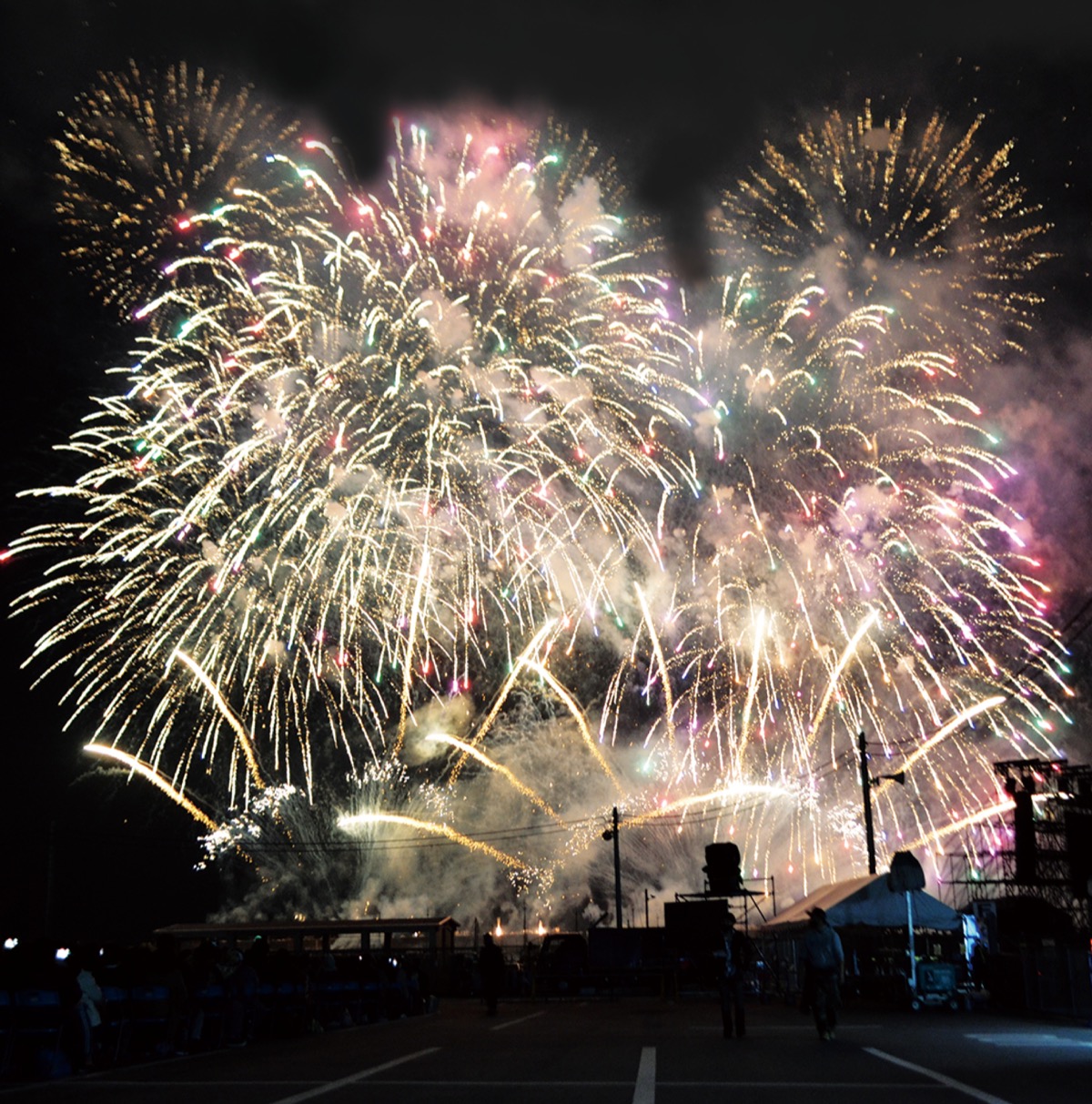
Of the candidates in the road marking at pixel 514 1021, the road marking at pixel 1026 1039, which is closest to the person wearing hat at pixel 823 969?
the road marking at pixel 1026 1039

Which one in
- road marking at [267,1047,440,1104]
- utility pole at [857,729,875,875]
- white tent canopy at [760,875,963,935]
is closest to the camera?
road marking at [267,1047,440,1104]

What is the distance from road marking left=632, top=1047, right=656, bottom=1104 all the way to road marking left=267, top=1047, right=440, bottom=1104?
260 centimetres

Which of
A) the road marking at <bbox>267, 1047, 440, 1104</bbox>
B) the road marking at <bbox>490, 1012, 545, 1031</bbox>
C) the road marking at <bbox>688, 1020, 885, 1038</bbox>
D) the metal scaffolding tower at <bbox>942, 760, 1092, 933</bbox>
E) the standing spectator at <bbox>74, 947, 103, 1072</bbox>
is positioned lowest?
the road marking at <bbox>490, 1012, 545, 1031</bbox>

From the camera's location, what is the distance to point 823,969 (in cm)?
1553

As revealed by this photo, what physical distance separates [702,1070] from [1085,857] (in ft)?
32.4

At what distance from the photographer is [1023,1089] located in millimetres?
10391

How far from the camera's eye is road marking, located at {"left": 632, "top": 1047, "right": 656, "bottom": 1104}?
9.93 metres

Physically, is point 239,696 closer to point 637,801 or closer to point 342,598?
point 342,598

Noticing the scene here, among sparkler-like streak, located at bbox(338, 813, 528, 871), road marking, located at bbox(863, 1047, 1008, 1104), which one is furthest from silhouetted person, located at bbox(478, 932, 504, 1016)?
sparkler-like streak, located at bbox(338, 813, 528, 871)

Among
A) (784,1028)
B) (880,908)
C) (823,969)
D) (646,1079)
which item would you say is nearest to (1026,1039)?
(823,969)

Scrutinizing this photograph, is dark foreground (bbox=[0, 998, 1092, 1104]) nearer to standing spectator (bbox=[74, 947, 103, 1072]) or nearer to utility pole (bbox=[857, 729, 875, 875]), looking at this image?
standing spectator (bbox=[74, 947, 103, 1072])

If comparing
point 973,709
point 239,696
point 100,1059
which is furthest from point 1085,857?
point 239,696

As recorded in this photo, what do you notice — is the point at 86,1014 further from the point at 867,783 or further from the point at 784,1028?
the point at 867,783

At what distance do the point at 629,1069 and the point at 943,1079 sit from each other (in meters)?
3.03
